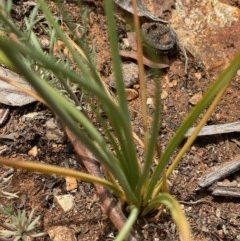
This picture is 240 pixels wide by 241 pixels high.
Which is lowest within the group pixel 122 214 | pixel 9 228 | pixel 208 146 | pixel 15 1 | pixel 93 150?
pixel 9 228

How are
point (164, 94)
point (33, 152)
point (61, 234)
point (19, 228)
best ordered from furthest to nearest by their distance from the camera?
point (164, 94), point (33, 152), point (61, 234), point (19, 228)

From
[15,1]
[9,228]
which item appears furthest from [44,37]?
[9,228]

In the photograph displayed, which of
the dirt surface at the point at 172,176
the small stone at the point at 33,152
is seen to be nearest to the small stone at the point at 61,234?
the dirt surface at the point at 172,176

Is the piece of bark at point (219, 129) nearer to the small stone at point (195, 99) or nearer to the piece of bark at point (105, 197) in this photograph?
the small stone at point (195, 99)

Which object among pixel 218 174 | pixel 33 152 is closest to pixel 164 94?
pixel 218 174

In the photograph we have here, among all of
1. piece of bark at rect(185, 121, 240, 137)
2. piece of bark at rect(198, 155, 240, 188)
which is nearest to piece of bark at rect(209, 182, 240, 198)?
piece of bark at rect(198, 155, 240, 188)

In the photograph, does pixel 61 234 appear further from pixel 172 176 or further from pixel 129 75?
pixel 129 75

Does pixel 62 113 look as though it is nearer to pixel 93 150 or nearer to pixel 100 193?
pixel 93 150

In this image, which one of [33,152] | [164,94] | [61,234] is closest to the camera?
[61,234]
